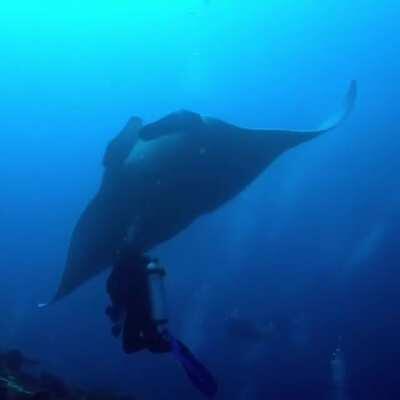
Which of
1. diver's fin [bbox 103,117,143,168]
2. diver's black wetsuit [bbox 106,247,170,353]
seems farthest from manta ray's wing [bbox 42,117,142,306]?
diver's black wetsuit [bbox 106,247,170,353]

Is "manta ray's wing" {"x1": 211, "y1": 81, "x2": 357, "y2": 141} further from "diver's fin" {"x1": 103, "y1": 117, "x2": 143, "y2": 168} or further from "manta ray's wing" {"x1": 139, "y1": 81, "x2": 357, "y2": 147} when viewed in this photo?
"diver's fin" {"x1": 103, "y1": 117, "x2": 143, "y2": 168}

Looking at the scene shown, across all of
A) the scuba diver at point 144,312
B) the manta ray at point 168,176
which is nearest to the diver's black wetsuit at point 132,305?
the scuba diver at point 144,312

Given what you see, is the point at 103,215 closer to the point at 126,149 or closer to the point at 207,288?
the point at 126,149

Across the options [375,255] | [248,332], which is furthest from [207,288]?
[248,332]

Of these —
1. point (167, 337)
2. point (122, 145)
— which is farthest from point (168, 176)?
point (167, 337)

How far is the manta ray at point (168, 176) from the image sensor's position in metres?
4.51

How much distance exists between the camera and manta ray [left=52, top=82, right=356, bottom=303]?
14.8 ft

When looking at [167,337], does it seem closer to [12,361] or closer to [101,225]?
[101,225]

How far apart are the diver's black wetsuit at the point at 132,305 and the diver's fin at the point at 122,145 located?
867 millimetres

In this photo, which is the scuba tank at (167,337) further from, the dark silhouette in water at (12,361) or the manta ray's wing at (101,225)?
the dark silhouette in water at (12,361)

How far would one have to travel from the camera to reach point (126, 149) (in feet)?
15.1

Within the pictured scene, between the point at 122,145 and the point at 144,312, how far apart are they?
5.15 feet

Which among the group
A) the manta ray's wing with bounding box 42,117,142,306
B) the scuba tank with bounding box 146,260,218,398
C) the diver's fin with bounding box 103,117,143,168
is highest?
the diver's fin with bounding box 103,117,143,168

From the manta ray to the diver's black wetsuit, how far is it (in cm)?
33
